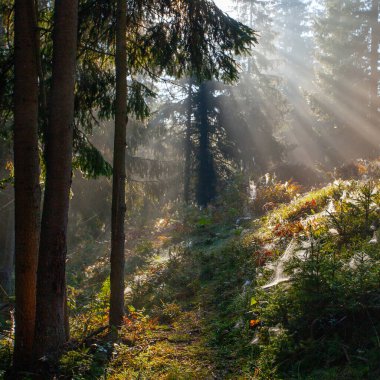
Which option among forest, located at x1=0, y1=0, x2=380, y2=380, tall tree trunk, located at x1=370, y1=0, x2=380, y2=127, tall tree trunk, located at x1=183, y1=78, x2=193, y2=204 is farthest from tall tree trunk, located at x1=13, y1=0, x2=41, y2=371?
tall tree trunk, located at x1=370, y1=0, x2=380, y2=127

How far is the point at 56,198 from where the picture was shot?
19.7ft

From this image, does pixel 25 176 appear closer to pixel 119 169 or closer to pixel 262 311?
pixel 119 169

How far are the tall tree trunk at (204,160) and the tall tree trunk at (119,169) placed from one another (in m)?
13.3

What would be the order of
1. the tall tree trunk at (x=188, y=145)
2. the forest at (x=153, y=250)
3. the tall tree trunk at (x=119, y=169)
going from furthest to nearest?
1. the tall tree trunk at (x=188, y=145)
2. the tall tree trunk at (x=119, y=169)
3. the forest at (x=153, y=250)

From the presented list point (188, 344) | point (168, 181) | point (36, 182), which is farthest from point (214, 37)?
point (168, 181)

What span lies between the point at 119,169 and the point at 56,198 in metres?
1.61

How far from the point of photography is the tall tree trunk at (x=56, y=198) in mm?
5977

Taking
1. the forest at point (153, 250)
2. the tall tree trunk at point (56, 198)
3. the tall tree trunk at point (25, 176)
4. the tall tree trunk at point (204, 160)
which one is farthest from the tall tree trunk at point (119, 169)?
the tall tree trunk at point (204, 160)

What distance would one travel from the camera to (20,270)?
6188 mm

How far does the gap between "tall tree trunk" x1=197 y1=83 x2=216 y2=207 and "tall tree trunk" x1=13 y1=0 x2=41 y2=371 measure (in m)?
14.8

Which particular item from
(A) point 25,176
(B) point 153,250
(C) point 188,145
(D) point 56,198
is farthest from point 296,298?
(C) point 188,145

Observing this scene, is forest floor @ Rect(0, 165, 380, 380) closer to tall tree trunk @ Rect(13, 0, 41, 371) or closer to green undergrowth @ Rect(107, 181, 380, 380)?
green undergrowth @ Rect(107, 181, 380, 380)

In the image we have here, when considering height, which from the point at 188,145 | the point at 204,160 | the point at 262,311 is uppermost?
the point at 188,145

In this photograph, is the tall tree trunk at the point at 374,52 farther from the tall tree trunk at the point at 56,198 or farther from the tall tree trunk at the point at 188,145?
the tall tree trunk at the point at 56,198
